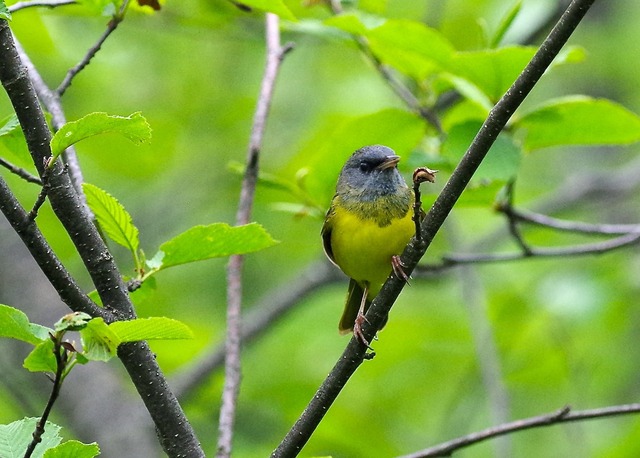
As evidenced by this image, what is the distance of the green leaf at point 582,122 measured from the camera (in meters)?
3.60

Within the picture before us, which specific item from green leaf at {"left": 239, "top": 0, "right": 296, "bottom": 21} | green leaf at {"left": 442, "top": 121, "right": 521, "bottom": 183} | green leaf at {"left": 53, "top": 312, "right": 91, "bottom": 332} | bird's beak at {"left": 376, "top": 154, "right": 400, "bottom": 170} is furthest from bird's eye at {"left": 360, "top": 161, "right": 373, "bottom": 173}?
green leaf at {"left": 53, "top": 312, "right": 91, "bottom": 332}

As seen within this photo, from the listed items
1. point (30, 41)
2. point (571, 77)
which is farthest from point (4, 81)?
point (571, 77)

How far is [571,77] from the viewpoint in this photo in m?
10.1

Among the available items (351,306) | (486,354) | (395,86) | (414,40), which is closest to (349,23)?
(414,40)

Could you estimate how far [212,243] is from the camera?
2.66 m

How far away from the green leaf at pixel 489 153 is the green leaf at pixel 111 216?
1.34 m

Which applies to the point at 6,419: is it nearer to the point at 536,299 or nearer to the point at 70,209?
the point at 536,299

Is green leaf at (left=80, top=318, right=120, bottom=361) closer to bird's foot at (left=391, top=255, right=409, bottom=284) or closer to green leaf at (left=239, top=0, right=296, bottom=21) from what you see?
bird's foot at (left=391, top=255, right=409, bottom=284)

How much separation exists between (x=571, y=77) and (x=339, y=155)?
269 inches

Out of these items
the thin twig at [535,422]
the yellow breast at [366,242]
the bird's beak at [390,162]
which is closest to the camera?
the thin twig at [535,422]

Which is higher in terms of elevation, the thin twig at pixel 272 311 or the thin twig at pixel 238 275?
the thin twig at pixel 238 275

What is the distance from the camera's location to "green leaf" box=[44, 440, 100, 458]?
85.6 inches

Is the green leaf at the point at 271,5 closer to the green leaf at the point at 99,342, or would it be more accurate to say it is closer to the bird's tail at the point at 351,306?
the green leaf at the point at 99,342

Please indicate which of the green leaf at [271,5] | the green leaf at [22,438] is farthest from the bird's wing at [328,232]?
the green leaf at [22,438]
